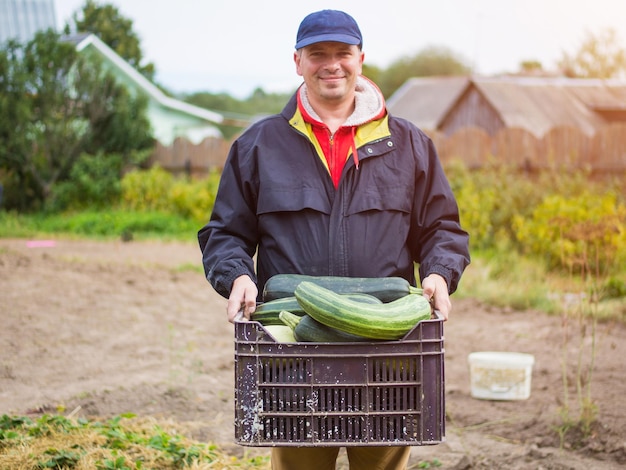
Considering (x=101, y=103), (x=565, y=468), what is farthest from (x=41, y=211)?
(x=565, y=468)

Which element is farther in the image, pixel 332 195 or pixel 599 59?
pixel 599 59

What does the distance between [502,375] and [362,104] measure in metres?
3.36

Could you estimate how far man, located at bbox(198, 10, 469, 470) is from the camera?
10.8ft

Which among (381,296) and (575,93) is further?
(575,93)

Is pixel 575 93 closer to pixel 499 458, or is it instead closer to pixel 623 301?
pixel 623 301

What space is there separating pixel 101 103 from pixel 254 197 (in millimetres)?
18763

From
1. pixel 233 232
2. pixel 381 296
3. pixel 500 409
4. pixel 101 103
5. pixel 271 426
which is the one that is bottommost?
pixel 500 409

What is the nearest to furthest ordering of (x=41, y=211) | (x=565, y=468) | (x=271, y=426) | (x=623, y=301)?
(x=271, y=426) → (x=565, y=468) → (x=623, y=301) → (x=41, y=211)

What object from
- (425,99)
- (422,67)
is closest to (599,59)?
(425,99)

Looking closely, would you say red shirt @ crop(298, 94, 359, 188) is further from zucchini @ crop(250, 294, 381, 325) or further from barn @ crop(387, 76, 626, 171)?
barn @ crop(387, 76, 626, 171)

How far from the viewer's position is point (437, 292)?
3125mm

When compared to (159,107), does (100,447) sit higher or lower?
lower

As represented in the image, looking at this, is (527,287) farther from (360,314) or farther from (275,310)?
(360,314)

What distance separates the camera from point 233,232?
3451 millimetres
